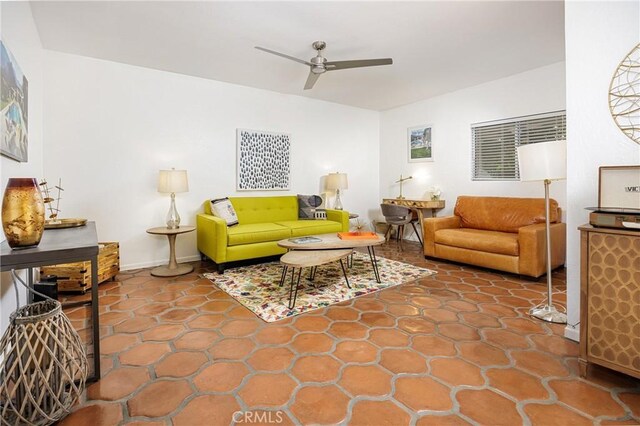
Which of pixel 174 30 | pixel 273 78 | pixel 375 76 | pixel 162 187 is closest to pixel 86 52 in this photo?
pixel 174 30

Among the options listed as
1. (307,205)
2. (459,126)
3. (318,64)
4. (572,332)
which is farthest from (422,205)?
(572,332)

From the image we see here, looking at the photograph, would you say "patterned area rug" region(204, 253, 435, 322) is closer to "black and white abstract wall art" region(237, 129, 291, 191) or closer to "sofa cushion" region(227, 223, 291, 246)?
"sofa cushion" region(227, 223, 291, 246)

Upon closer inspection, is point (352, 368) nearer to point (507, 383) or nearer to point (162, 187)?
point (507, 383)

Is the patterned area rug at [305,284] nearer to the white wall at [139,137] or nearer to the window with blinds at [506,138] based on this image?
the white wall at [139,137]

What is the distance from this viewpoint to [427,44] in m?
3.35

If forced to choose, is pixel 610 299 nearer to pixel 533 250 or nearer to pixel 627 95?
pixel 627 95

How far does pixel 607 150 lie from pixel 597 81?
446mm

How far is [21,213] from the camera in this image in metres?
1.46

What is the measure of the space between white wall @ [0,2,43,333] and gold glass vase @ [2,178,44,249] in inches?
18.6

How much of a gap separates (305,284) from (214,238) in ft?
4.13

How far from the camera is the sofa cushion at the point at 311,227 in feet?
13.9

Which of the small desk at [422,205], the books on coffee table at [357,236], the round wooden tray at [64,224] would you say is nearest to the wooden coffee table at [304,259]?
the books on coffee table at [357,236]

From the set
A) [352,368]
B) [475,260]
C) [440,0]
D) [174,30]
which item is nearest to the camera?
[352,368]

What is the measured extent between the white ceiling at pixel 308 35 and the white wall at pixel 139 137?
0.24 meters
